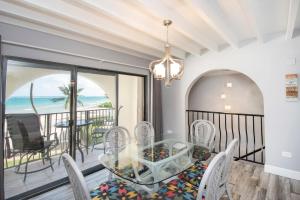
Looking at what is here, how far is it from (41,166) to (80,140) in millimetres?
734

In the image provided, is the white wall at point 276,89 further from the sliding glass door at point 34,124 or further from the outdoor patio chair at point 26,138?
the outdoor patio chair at point 26,138

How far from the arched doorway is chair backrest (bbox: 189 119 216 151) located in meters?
1.63

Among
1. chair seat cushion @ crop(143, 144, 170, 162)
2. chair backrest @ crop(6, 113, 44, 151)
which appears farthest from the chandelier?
chair backrest @ crop(6, 113, 44, 151)

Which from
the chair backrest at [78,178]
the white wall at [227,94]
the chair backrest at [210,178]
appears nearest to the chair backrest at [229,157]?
the chair backrest at [210,178]

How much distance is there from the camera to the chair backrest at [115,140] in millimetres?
2522

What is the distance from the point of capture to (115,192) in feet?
5.26

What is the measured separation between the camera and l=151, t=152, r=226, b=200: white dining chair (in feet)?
3.95

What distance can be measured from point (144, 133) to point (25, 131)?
6.59 feet

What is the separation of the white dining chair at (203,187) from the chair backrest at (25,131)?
6.92 feet

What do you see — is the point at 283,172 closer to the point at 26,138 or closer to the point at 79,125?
the point at 79,125

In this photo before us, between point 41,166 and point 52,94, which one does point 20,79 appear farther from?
point 41,166

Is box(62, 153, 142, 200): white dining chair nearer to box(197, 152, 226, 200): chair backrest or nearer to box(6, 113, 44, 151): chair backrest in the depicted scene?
box(197, 152, 226, 200): chair backrest

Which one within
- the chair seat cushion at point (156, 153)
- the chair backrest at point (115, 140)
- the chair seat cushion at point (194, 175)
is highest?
the chair backrest at point (115, 140)

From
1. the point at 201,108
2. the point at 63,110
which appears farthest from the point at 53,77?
the point at 201,108
